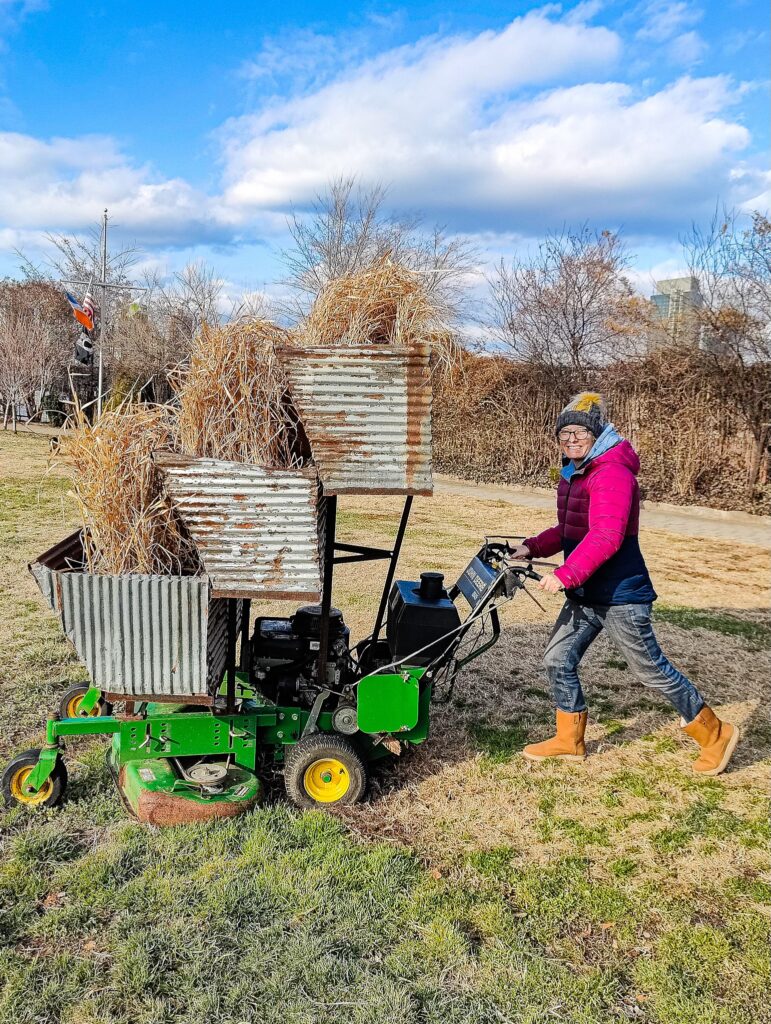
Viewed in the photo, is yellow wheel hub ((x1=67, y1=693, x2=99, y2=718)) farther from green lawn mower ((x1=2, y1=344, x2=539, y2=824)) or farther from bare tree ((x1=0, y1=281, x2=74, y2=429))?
bare tree ((x1=0, y1=281, x2=74, y2=429))

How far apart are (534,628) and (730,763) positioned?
2.38 meters

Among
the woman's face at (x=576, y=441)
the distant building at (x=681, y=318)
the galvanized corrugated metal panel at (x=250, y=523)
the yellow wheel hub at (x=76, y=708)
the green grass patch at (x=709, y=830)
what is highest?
the distant building at (x=681, y=318)

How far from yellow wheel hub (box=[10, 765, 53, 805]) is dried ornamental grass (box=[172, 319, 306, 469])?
1.64 meters

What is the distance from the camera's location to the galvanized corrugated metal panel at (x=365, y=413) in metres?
3.04

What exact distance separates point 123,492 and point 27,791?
1.45m

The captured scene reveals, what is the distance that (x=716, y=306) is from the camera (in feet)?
44.2

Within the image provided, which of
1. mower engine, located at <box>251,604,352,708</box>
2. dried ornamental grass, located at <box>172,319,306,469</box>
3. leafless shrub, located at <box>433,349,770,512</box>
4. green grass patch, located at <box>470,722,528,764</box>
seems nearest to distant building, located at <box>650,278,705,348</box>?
leafless shrub, located at <box>433,349,770,512</box>

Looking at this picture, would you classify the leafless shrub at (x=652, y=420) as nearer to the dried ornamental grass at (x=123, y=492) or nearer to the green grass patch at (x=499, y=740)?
the green grass patch at (x=499, y=740)

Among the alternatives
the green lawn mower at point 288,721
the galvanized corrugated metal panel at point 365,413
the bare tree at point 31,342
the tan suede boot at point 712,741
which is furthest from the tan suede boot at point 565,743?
the bare tree at point 31,342

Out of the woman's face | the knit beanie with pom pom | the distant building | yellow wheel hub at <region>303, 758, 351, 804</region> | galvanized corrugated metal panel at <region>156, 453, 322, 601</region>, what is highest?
the distant building

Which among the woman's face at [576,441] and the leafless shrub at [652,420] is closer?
the woman's face at [576,441]

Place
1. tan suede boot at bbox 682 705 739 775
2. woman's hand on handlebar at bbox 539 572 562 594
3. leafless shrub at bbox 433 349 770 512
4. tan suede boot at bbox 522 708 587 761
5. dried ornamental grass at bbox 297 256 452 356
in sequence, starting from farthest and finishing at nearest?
leafless shrub at bbox 433 349 770 512
tan suede boot at bbox 522 708 587 761
tan suede boot at bbox 682 705 739 775
woman's hand on handlebar at bbox 539 572 562 594
dried ornamental grass at bbox 297 256 452 356

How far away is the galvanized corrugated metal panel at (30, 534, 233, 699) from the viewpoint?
3084mm

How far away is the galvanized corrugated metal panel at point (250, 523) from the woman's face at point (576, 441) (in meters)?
1.44
